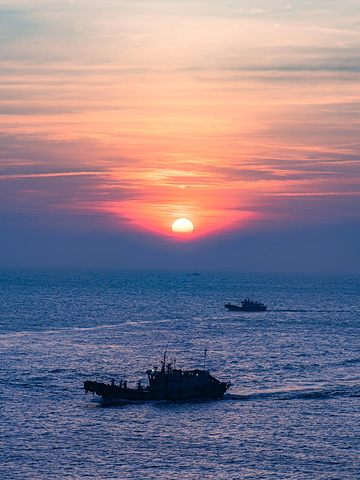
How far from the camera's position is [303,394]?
111 meters

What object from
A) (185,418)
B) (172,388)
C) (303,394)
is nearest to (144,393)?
(172,388)

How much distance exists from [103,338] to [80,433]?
89618 mm

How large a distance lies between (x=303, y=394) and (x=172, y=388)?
22295 mm

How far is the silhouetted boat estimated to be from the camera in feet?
347

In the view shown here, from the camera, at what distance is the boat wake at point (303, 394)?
355 feet

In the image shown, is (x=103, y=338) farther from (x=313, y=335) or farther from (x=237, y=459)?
(x=237, y=459)

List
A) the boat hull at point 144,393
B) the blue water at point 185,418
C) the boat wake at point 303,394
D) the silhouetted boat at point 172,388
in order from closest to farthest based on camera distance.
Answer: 1. the blue water at point 185,418
2. the boat hull at point 144,393
3. the silhouetted boat at point 172,388
4. the boat wake at point 303,394

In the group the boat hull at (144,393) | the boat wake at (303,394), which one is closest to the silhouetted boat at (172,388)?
the boat hull at (144,393)

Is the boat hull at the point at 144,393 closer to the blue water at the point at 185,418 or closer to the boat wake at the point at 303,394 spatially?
the blue water at the point at 185,418

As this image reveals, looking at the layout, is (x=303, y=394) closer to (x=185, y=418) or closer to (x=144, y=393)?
(x=185, y=418)

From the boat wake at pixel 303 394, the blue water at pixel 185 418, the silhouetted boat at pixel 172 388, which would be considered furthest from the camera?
the boat wake at pixel 303 394

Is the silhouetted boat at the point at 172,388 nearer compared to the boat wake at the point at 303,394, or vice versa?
the silhouetted boat at the point at 172,388

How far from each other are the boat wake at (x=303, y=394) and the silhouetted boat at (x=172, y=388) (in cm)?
305

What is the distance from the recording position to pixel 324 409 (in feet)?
332
